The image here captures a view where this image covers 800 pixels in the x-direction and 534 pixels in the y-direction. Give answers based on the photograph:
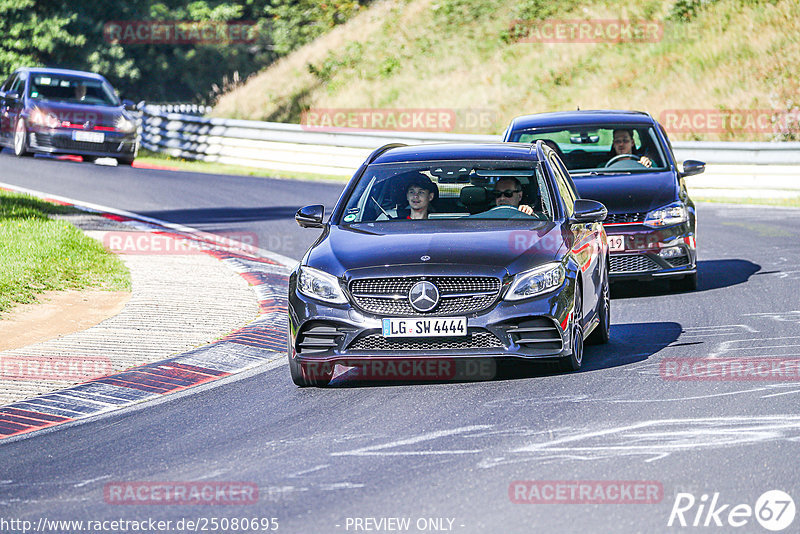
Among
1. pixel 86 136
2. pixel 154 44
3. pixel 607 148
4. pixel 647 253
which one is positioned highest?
pixel 607 148

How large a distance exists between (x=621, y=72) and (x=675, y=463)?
29.6 meters

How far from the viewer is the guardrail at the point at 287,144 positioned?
80.2 ft

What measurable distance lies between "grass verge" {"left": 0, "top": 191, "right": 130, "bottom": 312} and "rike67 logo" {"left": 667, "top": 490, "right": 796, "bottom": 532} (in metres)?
7.61

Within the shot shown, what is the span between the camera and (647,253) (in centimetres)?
1323

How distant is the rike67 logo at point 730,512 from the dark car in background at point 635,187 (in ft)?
23.7

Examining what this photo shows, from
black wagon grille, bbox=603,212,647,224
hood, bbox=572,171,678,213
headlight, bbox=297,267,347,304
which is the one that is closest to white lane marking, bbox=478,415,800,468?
headlight, bbox=297,267,347,304

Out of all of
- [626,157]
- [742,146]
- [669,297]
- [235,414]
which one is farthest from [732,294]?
[742,146]

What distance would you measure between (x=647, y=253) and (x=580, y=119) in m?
2.28

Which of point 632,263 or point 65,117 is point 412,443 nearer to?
point 632,263

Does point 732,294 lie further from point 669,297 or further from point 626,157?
point 626,157

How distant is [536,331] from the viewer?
8.86m

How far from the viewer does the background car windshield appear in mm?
10039

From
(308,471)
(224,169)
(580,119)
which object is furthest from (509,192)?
(224,169)

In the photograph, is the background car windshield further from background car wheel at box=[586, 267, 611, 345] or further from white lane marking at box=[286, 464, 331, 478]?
white lane marking at box=[286, 464, 331, 478]
